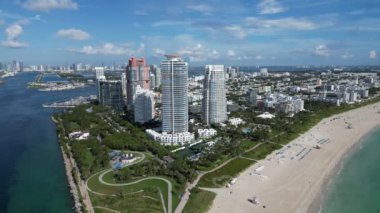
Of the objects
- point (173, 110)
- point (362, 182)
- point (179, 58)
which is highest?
point (179, 58)

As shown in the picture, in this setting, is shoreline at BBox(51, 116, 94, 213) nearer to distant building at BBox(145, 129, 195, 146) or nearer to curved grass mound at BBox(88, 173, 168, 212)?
curved grass mound at BBox(88, 173, 168, 212)

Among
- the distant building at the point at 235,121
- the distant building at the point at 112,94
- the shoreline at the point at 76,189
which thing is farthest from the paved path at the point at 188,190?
the distant building at the point at 112,94

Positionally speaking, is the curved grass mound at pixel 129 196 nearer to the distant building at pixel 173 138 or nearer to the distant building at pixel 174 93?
the distant building at pixel 173 138

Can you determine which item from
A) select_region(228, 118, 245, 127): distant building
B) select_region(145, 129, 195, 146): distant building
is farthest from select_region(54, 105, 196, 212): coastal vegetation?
select_region(228, 118, 245, 127): distant building

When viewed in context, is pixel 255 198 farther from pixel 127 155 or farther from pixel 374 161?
pixel 374 161

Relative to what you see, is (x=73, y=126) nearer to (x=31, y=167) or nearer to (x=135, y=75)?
(x=135, y=75)

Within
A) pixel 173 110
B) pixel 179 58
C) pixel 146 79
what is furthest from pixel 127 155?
pixel 146 79

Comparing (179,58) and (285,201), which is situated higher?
(179,58)
